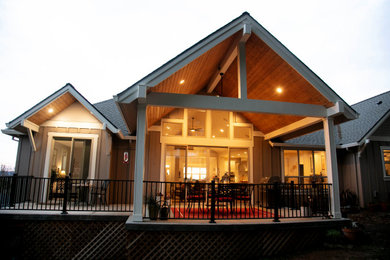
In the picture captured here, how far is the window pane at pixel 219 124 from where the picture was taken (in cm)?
1084

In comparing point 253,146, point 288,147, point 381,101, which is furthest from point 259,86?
point 381,101

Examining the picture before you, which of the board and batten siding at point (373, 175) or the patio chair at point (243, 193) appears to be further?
the board and batten siding at point (373, 175)

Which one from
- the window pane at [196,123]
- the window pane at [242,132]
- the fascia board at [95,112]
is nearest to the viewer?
the fascia board at [95,112]

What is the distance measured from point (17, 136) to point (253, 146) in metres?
8.88

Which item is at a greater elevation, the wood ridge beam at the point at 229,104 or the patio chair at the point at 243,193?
the wood ridge beam at the point at 229,104

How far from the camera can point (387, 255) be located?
591 cm

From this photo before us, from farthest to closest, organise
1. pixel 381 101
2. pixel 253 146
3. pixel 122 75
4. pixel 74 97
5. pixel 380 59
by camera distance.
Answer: pixel 122 75 < pixel 380 59 < pixel 381 101 < pixel 253 146 < pixel 74 97

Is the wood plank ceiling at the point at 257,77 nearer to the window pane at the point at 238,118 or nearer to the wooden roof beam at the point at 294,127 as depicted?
the wooden roof beam at the point at 294,127

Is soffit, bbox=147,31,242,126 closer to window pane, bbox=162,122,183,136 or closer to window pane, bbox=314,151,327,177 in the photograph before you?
window pane, bbox=162,122,183,136

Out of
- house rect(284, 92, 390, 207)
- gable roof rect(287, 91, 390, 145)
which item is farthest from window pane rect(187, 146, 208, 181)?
gable roof rect(287, 91, 390, 145)

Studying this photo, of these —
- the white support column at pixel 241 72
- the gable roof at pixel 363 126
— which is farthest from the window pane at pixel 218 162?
the white support column at pixel 241 72

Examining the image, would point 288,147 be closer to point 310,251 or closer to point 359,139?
point 359,139

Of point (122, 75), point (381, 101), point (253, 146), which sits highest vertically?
point (122, 75)

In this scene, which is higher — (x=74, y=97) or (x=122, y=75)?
(x=122, y=75)
